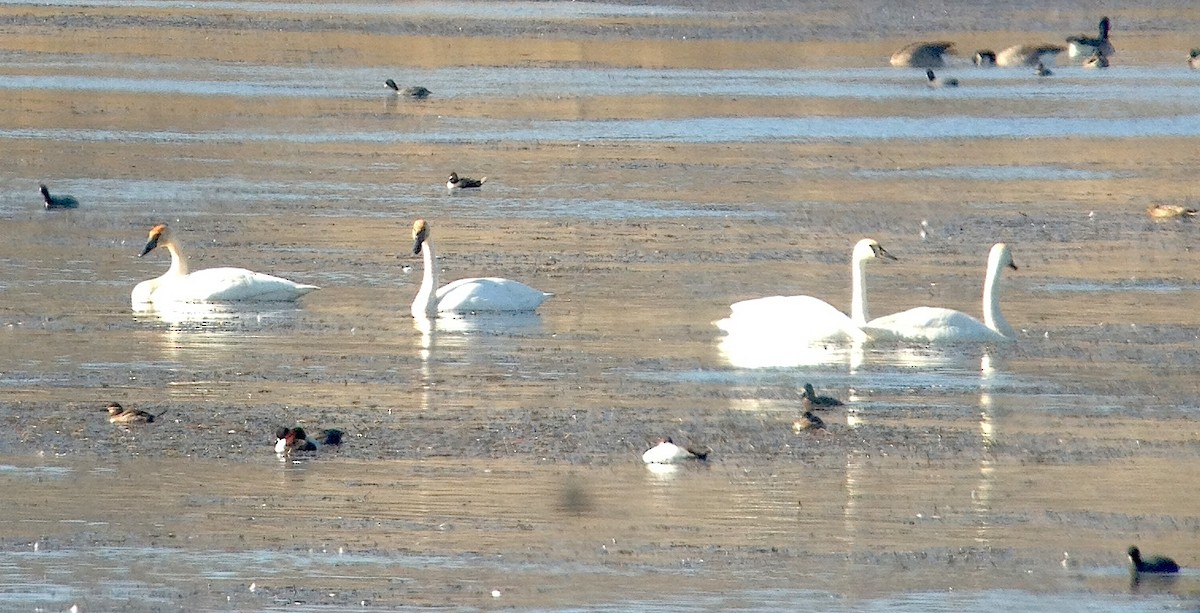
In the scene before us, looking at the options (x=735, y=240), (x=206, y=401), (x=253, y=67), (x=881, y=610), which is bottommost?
(x=881, y=610)

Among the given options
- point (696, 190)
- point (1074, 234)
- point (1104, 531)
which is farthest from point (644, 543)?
point (696, 190)

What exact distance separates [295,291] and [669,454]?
4.57 m

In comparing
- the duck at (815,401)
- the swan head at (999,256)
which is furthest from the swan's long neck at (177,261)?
the duck at (815,401)

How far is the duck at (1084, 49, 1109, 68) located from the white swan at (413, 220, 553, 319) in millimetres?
19228

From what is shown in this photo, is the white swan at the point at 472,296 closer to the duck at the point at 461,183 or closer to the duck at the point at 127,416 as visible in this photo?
the duck at the point at 127,416

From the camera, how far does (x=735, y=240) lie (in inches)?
632

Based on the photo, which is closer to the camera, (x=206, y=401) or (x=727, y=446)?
(x=727, y=446)

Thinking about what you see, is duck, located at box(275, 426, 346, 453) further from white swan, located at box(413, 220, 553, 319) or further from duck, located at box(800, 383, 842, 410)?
white swan, located at box(413, 220, 553, 319)

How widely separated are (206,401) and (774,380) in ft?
9.01

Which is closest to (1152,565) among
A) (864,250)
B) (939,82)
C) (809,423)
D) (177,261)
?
(809,423)

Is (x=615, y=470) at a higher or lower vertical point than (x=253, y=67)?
lower

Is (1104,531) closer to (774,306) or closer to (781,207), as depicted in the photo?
(774,306)

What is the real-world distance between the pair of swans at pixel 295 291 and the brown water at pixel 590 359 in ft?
0.37

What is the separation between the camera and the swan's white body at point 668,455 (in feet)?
31.0
